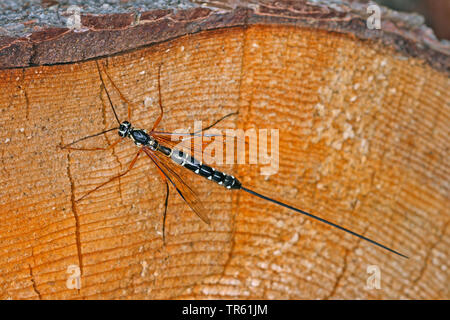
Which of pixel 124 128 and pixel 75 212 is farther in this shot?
pixel 124 128

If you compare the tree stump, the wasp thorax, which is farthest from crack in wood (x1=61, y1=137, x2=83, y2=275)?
the wasp thorax

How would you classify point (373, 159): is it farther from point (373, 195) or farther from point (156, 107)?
point (156, 107)

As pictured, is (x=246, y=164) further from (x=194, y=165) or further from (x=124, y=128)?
(x=124, y=128)

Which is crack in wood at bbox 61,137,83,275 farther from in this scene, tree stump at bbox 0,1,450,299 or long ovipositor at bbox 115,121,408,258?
long ovipositor at bbox 115,121,408,258

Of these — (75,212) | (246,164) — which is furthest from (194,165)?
(75,212)

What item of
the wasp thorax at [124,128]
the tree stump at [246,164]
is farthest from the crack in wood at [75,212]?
the wasp thorax at [124,128]

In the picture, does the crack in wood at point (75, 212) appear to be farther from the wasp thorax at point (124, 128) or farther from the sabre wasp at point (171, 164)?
the wasp thorax at point (124, 128)
